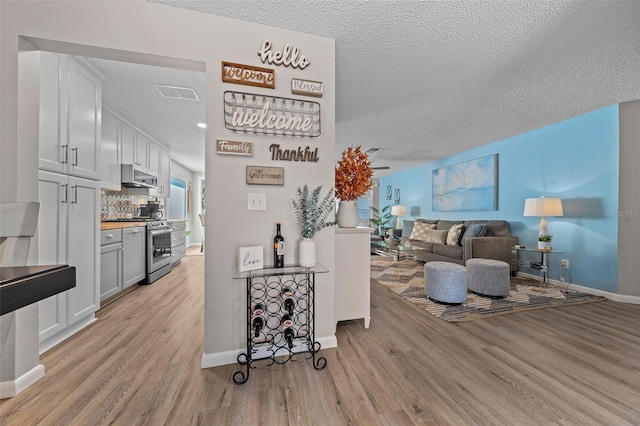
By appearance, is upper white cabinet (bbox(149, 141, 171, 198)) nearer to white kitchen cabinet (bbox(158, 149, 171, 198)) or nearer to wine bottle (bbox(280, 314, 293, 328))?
white kitchen cabinet (bbox(158, 149, 171, 198))

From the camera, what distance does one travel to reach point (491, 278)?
2.98m

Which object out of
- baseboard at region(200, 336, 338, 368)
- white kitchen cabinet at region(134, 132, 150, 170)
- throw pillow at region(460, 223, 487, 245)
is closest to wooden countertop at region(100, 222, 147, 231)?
white kitchen cabinet at region(134, 132, 150, 170)

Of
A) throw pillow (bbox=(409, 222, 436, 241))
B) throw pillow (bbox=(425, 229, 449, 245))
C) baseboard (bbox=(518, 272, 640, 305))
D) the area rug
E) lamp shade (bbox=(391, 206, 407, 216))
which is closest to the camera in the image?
the area rug

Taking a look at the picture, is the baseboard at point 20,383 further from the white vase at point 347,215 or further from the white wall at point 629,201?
the white wall at point 629,201

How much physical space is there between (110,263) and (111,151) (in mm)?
1502

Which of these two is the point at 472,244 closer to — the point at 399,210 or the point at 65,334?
the point at 399,210

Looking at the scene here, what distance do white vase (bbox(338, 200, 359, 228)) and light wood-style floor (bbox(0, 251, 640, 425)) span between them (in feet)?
3.16

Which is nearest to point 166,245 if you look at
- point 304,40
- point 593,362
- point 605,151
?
point 304,40

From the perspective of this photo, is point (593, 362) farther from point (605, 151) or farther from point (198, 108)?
point (198, 108)

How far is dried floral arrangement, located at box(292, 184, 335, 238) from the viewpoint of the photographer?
1779 millimetres

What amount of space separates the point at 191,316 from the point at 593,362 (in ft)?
11.0

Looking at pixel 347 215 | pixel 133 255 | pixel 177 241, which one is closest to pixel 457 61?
pixel 347 215

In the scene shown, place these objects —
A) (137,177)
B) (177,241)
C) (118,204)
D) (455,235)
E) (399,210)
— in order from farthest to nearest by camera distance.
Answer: (399,210) → (177,241) → (455,235) → (118,204) → (137,177)

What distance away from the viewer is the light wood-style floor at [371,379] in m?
1.25
